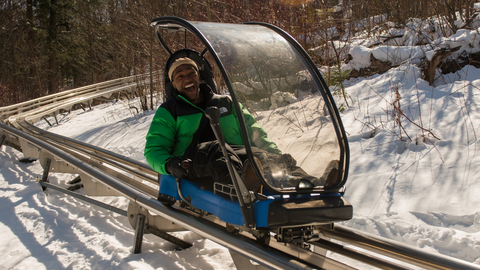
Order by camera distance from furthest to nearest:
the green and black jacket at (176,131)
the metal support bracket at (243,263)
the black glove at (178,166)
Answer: the green and black jacket at (176,131), the black glove at (178,166), the metal support bracket at (243,263)

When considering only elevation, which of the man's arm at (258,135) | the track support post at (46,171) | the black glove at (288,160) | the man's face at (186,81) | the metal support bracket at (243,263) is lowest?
the track support post at (46,171)

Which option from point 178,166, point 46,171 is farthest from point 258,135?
point 46,171

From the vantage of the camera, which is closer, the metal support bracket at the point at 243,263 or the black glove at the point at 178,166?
A: the metal support bracket at the point at 243,263

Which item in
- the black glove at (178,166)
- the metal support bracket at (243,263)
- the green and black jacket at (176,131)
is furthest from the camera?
the green and black jacket at (176,131)

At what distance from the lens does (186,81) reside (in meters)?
2.93

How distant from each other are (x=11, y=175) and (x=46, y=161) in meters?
1.10

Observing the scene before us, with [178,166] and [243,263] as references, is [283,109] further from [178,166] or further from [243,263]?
[243,263]

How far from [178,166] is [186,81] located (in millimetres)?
724

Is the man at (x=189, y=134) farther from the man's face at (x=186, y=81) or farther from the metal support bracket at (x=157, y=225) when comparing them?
the metal support bracket at (x=157, y=225)

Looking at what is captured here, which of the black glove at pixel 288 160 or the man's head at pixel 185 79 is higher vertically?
the man's head at pixel 185 79

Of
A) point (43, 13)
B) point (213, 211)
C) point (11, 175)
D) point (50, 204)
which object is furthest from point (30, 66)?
point (213, 211)

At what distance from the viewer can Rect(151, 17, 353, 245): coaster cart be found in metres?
2.18

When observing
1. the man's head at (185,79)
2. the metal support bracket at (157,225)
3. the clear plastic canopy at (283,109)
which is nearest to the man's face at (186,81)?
the man's head at (185,79)

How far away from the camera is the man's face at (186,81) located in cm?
293
